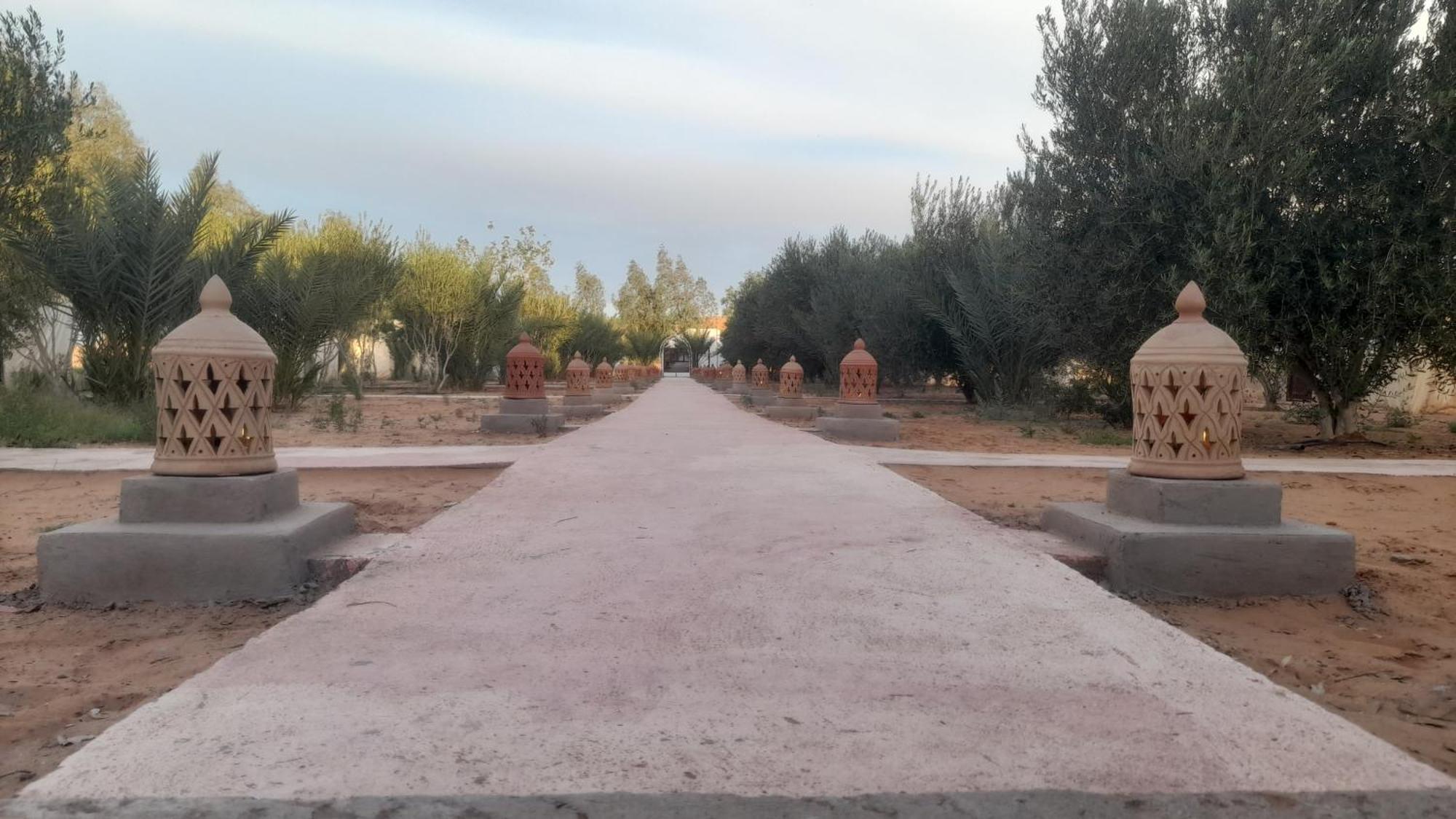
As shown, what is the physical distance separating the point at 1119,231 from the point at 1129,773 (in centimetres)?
1223

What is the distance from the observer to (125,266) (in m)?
12.5

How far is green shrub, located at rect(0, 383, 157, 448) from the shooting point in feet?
32.8

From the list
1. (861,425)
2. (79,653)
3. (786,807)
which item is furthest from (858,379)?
(786,807)

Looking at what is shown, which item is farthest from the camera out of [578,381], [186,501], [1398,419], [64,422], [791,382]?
[791,382]

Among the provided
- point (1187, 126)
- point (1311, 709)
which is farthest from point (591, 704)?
point (1187, 126)

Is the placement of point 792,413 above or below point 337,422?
above

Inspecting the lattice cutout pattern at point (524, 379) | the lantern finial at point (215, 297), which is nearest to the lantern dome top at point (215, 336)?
the lantern finial at point (215, 297)

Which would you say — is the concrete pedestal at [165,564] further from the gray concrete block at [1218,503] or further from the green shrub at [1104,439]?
the green shrub at [1104,439]

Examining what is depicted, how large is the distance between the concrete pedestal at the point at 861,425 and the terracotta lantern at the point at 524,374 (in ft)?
14.5

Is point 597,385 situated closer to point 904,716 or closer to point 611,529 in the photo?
point 611,529

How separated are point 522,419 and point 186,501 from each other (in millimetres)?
9034

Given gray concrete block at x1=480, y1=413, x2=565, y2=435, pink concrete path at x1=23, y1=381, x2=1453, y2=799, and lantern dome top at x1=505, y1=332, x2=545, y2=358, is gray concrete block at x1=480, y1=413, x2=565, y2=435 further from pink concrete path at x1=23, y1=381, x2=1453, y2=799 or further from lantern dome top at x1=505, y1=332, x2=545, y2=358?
pink concrete path at x1=23, y1=381, x2=1453, y2=799

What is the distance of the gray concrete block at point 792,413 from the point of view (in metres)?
17.3

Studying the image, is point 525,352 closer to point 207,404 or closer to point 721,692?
point 207,404
